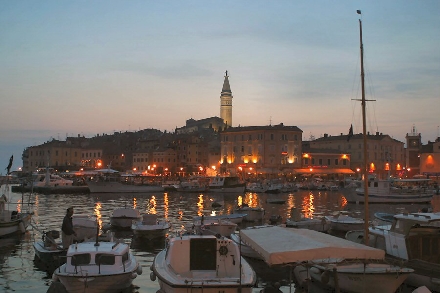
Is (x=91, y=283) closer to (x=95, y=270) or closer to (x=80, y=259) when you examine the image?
(x=95, y=270)

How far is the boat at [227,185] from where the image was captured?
83000mm

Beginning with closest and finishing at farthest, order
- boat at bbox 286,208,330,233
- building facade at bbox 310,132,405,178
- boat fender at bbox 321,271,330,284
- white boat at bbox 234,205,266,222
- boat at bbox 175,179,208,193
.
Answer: boat fender at bbox 321,271,330,284, boat at bbox 286,208,330,233, white boat at bbox 234,205,266,222, boat at bbox 175,179,208,193, building facade at bbox 310,132,405,178

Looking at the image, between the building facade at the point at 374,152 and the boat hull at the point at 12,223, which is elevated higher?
the building facade at the point at 374,152

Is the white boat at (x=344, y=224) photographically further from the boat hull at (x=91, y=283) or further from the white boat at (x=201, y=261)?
the boat hull at (x=91, y=283)

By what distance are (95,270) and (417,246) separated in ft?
35.6

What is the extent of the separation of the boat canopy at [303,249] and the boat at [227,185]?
224ft

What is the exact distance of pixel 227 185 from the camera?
276 feet

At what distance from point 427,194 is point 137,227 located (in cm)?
4303

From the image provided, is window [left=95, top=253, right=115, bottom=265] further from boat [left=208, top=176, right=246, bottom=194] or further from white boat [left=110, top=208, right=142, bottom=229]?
boat [left=208, top=176, right=246, bottom=194]

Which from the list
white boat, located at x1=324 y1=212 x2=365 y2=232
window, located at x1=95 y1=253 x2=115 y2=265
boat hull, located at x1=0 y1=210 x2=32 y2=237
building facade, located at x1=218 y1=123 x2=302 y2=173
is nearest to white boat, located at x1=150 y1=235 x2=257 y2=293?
window, located at x1=95 y1=253 x2=115 y2=265

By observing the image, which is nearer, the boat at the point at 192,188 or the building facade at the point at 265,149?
the boat at the point at 192,188

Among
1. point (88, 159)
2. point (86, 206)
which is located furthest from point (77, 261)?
point (88, 159)

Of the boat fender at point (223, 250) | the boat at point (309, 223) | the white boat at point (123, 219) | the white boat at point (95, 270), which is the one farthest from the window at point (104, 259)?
the white boat at point (123, 219)

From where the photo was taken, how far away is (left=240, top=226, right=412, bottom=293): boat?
12555mm
